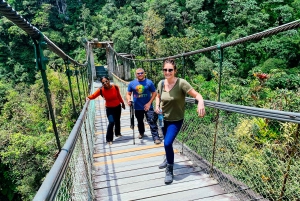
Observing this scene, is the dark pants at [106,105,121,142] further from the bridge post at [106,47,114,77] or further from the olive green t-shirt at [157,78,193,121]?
the bridge post at [106,47,114,77]

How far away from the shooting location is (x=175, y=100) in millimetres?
1736

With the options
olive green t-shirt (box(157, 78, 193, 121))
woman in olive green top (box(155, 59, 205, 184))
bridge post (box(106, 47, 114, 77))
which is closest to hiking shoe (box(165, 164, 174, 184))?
woman in olive green top (box(155, 59, 205, 184))

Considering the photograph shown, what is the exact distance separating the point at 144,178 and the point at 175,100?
73cm

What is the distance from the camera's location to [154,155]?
241cm

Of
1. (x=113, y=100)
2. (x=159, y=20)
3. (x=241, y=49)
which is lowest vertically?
(x=113, y=100)

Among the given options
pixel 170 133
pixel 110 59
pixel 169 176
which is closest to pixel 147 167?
pixel 169 176

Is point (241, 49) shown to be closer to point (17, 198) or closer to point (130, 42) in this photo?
point (130, 42)

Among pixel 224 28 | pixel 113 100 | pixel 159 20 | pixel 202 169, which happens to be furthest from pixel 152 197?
pixel 224 28

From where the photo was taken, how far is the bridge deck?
1679mm

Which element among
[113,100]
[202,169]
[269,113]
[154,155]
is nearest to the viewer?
[269,113]

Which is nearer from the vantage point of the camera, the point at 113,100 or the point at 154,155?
the point at 154,155

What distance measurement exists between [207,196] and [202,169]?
37cm

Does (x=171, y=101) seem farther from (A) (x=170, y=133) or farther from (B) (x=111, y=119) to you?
(B) (x=111, y=119)

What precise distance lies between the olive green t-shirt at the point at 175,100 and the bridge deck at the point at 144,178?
1.73ft
